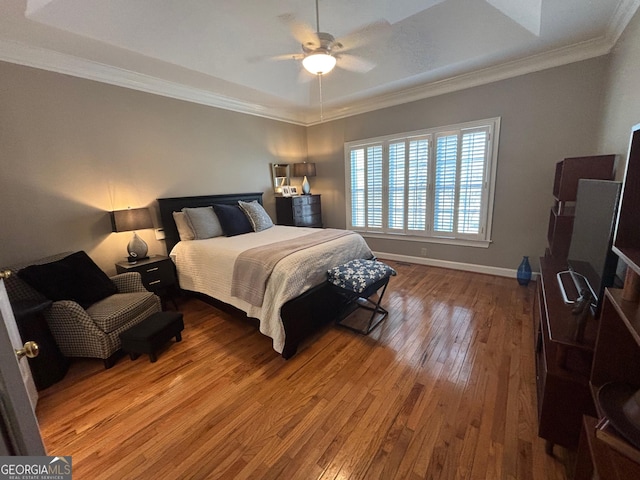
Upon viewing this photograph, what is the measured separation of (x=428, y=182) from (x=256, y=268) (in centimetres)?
290

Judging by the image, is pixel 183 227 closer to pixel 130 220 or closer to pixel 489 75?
pixel 130 220

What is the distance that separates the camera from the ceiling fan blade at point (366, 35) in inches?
106

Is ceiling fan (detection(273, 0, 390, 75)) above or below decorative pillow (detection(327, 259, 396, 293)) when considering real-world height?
above

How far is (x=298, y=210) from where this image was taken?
4.55 meters

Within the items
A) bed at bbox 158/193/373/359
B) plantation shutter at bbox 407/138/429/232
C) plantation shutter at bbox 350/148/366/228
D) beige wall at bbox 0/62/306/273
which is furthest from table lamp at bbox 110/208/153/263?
plantation shutter at bbox 407/138/429/232

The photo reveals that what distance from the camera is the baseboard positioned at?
3455 mm

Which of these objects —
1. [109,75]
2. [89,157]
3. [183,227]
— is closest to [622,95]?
[183,227]

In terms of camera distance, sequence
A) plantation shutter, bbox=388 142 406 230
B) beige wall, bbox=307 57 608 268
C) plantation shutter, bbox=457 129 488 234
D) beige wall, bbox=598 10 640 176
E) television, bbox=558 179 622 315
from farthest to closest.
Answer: plantation shutter, bbox=388 142 406 230, plantation shutter, bbox=457 129 488 234, beige wall, bbox=307 57 608 268, beige wall, bbox=598 10 640 176, television, bbox=558 179 622 315

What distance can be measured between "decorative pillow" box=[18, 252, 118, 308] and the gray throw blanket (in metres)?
1.15

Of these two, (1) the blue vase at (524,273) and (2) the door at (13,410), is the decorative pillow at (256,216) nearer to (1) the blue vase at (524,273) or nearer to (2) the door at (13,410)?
(2) the door at (13,410)

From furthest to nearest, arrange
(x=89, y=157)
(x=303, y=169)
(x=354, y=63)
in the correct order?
(x=303, y=169) → (x=354, y=63) → (x=89, y=157)

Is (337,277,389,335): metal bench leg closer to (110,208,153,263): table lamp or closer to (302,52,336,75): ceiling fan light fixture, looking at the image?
(302,52,336,75): ceiling fan light fixture

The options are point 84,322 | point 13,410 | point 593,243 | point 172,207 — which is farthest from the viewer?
point 172,207

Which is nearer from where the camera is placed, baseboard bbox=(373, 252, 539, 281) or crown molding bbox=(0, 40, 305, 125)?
crown molding bbox=(0, 40, 305, 125)
